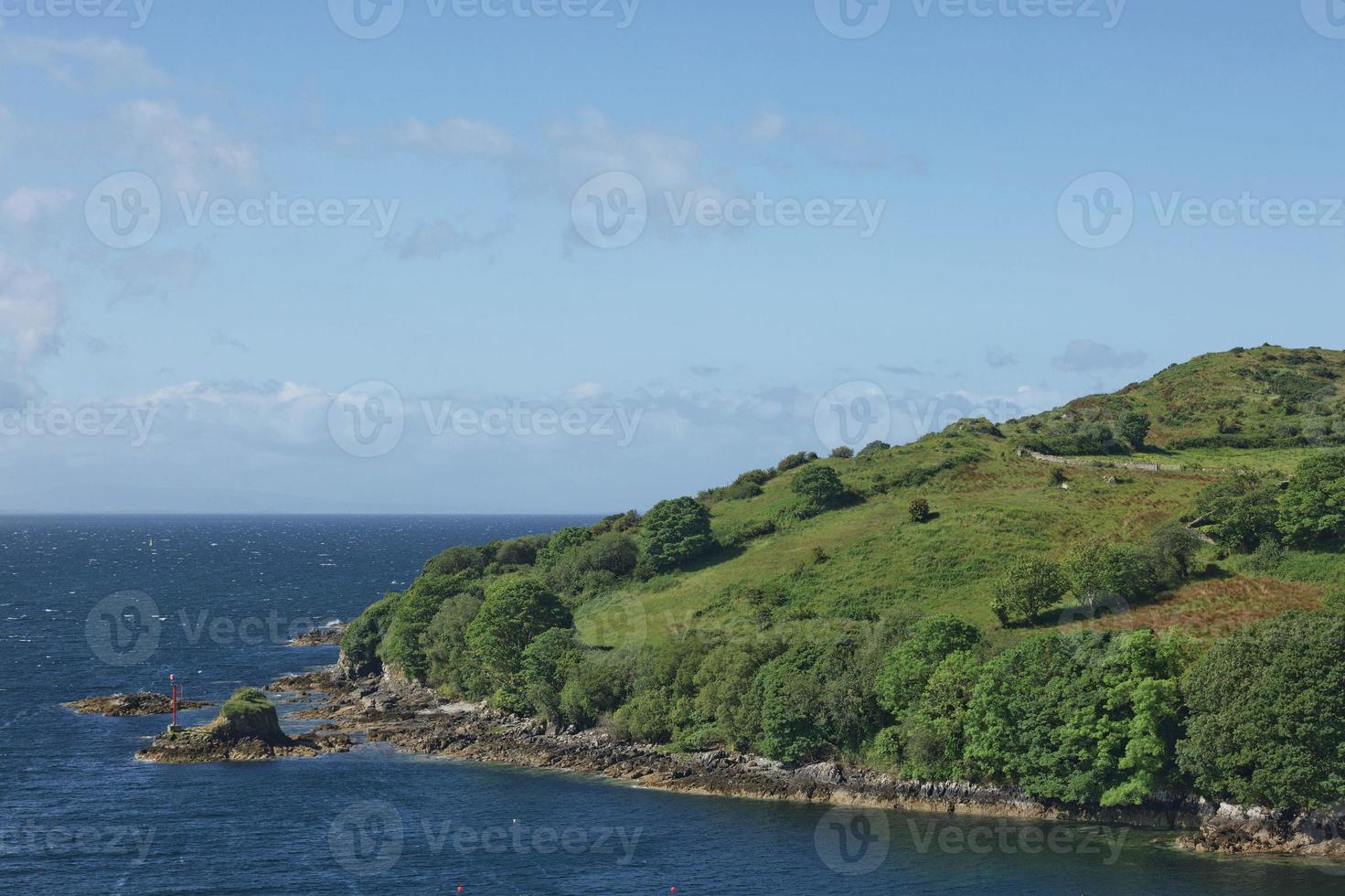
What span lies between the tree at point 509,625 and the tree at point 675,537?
2046cm

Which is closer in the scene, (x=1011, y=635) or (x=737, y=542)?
(x=1011, y=635)

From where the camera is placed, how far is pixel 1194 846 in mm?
74000

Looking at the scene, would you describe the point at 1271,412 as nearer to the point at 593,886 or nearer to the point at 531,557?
the point at 531,557

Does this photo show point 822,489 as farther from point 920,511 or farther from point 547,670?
point 547,670

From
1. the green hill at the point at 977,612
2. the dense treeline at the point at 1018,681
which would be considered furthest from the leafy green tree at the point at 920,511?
the dense treeline at the point at 1018,681

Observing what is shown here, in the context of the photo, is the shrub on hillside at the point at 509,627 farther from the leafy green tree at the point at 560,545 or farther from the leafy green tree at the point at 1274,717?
the leafy green tree at the point at 1274,717

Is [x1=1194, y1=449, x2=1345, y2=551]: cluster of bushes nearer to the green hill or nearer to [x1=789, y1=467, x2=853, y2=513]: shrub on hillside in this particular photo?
the green hill

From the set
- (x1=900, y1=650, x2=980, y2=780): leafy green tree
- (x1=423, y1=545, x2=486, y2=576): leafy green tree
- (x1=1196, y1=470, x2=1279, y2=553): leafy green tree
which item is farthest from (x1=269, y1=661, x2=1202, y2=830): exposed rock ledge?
(x1=1196, y1=470, x2=1279, y2=553): leafy green tree

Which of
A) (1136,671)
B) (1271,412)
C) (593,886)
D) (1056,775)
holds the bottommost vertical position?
(593,886)

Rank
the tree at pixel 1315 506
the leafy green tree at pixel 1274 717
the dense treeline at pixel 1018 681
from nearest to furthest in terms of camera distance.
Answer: the leafy green tree at pixel 1274 717 → the dense treeline at pixel 1018 681 → the tree at pixel 1315 506

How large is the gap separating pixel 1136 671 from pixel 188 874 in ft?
209

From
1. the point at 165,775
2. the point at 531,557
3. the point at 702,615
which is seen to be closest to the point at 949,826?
the point at 702,615

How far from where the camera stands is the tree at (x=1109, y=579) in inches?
3969

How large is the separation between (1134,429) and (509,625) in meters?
84.7
